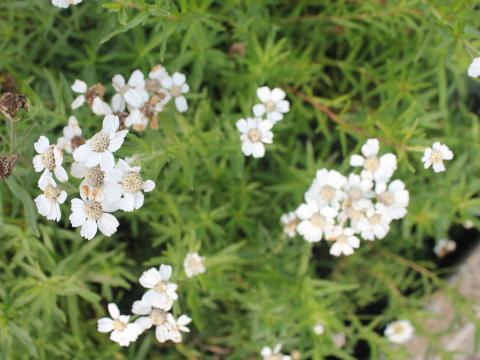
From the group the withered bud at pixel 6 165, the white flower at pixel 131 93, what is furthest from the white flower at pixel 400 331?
the withered bud at pixel 6 165

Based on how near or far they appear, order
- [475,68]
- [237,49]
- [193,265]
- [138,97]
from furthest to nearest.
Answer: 1. [237,49]
2. [193,265]
3. [138,97]
4. [475,68]

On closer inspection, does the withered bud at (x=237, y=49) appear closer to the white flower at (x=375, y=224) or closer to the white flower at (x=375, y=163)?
the white flower at (x=375, y=163)

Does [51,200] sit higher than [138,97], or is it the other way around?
[138,97]

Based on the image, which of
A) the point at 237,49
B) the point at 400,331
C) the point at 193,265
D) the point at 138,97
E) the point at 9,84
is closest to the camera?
the point at 138,97

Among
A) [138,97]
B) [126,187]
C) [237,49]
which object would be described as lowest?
[126,187]

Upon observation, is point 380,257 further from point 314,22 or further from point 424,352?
point 314,22

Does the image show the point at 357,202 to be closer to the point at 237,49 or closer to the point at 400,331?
the point at 237,49

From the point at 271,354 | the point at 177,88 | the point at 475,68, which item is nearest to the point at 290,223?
the point at 271,354

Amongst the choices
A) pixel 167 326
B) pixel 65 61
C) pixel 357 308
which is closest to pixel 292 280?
pixel 167 326

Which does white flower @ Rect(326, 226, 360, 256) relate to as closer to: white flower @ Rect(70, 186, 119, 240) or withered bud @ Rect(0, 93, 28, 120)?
white flower @ Rect(70, 186, 119, 240)
